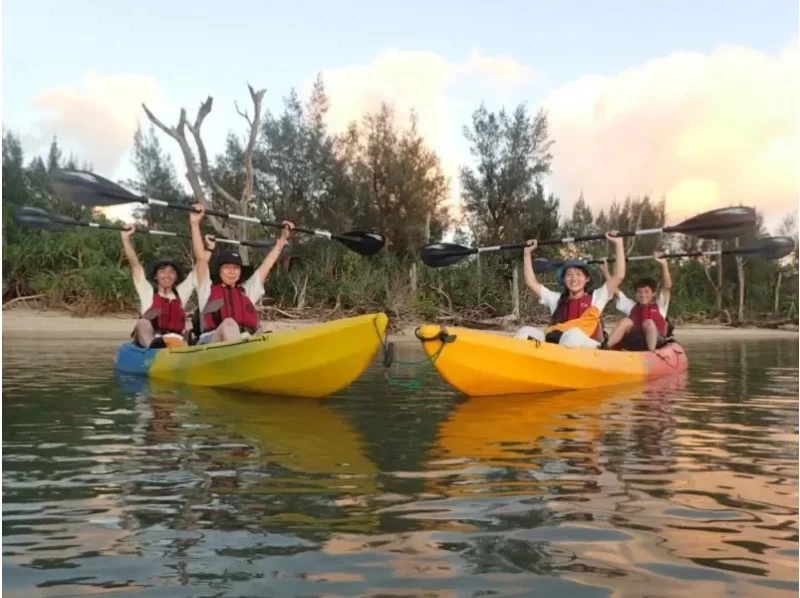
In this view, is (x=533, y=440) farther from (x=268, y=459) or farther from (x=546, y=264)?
(x=546, y=264)

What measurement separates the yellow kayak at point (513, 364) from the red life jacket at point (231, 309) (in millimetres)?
1812

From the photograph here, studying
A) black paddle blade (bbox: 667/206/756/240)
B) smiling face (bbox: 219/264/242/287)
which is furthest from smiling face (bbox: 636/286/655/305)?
smiling face (bbox: 219/264/242/287)

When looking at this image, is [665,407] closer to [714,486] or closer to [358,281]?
[714,486]

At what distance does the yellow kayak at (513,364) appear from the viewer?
605 cm

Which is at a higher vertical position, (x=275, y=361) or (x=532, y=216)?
(x=532, y=216)

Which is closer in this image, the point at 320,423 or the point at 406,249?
the point at 320,423

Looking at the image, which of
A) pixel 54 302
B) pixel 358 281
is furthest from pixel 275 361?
pixel 54 302

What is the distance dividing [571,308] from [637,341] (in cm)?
149

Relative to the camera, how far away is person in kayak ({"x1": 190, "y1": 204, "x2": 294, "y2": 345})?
7.04 m

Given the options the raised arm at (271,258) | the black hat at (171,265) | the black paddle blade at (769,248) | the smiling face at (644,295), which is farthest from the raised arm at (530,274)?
the black hat at (171,265)

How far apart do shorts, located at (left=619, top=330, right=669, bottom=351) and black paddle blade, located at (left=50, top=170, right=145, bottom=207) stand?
497 centimetres

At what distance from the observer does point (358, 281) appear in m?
15.7

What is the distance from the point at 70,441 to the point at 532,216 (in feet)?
51.8

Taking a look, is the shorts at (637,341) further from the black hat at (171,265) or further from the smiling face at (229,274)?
the black hat at (171,265)
